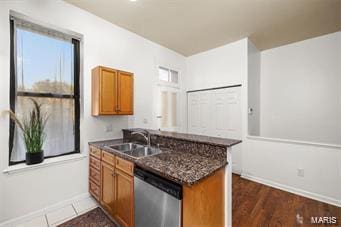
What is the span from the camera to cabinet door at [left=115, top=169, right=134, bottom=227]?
1.62m

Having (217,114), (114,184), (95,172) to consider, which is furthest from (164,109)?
(114,184)

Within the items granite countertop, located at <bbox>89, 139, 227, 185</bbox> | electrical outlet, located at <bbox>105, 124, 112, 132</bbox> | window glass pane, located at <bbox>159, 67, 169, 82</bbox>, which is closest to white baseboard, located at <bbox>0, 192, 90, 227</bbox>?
electrical outlet, located at <bbox>105, 124, 112, 132</bbox>

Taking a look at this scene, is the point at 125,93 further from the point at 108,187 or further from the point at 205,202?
the point at 205,202

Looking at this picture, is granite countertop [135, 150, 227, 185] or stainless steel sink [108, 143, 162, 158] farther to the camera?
stainless steel sink [108, 143, 162, 158]

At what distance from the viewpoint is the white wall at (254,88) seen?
11.7 ft

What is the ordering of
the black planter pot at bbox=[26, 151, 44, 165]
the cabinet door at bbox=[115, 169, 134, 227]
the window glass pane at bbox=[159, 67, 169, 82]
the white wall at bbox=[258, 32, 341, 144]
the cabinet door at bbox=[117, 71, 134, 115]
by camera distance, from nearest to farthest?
the cabinet door at bbox=[115, 169, 134, 227] → the black planter pot at bbox=[26, 151, 44, 165] → the cabinet door at bbox=[117, 71, 134, 115] → the white wall at bbox=[258, 32, 341, 144] → the window glass pane at bbox=[159, 67, 169, 82]

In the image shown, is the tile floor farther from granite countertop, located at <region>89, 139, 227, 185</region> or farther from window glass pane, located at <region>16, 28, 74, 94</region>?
window glass pane, located at <region>16, 28, 74, 94</region>

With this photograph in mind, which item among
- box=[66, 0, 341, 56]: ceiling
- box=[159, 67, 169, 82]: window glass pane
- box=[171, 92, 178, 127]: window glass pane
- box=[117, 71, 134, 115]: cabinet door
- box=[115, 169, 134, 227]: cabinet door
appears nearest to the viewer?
box=[115, 169, 134, 227]: cabinet door

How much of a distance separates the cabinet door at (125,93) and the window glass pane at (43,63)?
2.43 ft

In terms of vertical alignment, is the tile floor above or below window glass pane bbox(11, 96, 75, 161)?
below

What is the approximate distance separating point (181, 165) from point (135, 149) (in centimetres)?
109

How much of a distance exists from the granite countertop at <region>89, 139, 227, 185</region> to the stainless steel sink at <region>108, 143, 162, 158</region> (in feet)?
1.25

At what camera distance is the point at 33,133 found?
1977mm

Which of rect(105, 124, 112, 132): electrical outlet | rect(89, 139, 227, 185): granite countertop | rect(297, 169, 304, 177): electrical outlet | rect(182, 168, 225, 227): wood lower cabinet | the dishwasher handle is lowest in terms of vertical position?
rect(297, 169, 304, 177): electrical outlet
